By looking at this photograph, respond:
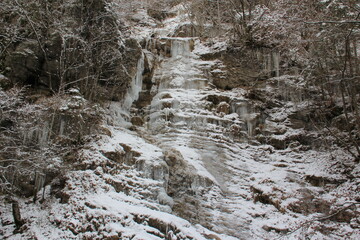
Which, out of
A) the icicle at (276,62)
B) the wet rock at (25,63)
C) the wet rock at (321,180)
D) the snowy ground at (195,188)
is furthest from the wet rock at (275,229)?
the wet rock at (25,63)

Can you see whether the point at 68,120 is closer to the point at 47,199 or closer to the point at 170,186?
the point at 47,199

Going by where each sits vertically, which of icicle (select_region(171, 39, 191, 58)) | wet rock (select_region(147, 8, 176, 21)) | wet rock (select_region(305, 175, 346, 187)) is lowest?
wet rock (select_region(305, 175, 346, 187))

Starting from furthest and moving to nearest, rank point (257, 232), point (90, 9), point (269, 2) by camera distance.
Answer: point (269, 2) < point (90, 9) < point (257, 232)

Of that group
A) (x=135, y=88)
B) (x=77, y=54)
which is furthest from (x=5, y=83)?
(x=135, y=88)

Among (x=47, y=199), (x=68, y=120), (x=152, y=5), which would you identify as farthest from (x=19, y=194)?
(x=152, y=5)

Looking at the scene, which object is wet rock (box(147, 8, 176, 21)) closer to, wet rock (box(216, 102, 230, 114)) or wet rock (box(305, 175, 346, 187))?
wet rock (box(216, 102, 230, 114))

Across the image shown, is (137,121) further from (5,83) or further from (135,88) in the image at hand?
(5,83)

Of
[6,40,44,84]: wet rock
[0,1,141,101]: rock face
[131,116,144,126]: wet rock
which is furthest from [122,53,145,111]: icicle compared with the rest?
[6,40,44,84]: wet rock

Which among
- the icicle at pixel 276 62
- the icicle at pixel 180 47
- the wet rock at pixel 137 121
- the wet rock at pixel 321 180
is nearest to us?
the wet rock at pixel 321 180

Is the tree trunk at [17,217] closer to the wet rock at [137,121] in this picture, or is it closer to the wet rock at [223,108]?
the wet rock at [137,121]

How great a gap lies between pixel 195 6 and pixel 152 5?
4.63 metres

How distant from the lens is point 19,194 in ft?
25.9

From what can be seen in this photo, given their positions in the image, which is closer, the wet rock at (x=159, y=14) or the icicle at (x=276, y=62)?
the icicle at (x=276, y=62)

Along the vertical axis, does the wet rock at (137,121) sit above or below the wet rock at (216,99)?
below
